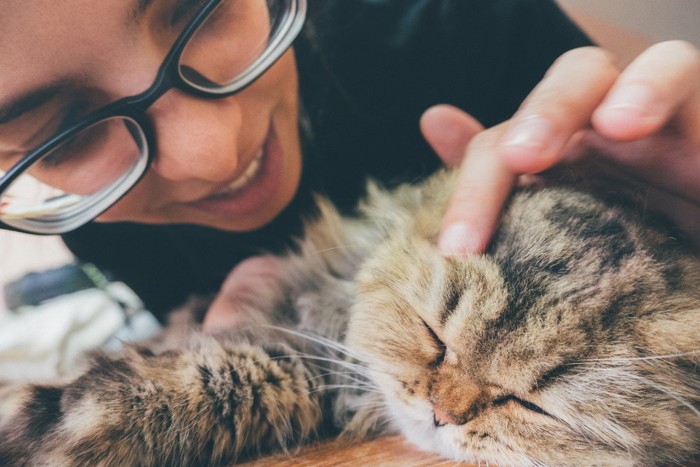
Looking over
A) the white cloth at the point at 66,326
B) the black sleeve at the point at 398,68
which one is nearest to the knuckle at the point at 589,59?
the black sleeve at the point at 398,68

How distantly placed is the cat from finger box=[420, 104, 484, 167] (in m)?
0.30

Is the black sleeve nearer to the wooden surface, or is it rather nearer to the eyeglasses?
the eyeglasses

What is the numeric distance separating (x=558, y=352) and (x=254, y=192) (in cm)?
80

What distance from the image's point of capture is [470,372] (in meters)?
0.71

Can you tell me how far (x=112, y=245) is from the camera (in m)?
1.30

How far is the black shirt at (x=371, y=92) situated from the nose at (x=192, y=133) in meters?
0.29

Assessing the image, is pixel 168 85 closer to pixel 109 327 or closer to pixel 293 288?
pixel 293 288

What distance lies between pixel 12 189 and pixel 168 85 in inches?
13.2

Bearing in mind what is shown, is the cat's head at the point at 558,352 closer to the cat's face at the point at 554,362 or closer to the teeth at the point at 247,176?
the cat's face at the point at 554,362

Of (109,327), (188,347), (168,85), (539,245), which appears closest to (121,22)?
(168,85)

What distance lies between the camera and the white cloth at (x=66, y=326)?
129 cm

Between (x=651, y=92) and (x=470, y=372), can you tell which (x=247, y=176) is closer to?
(x=470, y=372)

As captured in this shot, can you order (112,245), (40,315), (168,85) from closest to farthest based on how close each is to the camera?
(168,85) < (112,245) < (40,315)

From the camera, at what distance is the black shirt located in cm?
111
